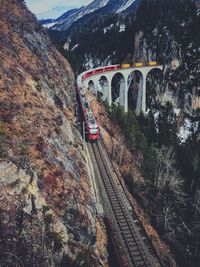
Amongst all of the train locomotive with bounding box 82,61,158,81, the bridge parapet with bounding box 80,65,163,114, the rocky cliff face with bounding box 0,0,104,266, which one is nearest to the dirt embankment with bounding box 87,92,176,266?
the rocky cliff face with bounding box 0,0,104,266

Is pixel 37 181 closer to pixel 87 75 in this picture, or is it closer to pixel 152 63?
pixel 87 75

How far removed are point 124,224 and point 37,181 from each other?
42.2 ft

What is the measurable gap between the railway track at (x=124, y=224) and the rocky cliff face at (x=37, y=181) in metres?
3.75

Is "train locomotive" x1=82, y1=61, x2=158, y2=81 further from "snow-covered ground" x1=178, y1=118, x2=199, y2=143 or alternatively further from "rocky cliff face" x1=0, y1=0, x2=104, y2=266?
"rocky cliff face" x1=0, y1=0, x2=104, y2=266

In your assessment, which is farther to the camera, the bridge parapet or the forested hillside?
the bridge parapet

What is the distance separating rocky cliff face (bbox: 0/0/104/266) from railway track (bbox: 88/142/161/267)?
3747 mm

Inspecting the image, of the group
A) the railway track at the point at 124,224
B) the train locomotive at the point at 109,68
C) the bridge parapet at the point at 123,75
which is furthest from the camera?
the bridge parapet at the point at 123,75

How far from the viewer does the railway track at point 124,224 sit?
28.6 meters

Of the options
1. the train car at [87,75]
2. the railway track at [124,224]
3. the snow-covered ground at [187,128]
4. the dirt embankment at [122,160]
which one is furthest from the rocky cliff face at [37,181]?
the snow-covered ground at [187,128]

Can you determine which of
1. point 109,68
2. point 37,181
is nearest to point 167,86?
point 109,68

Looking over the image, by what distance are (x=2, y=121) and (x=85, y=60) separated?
15130 cm

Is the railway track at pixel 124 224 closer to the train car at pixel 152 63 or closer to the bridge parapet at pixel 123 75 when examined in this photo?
the bridge parapet at pixel 123 75

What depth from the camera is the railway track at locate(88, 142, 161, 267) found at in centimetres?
2858

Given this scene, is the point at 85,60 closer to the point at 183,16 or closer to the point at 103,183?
the point at 183,16
